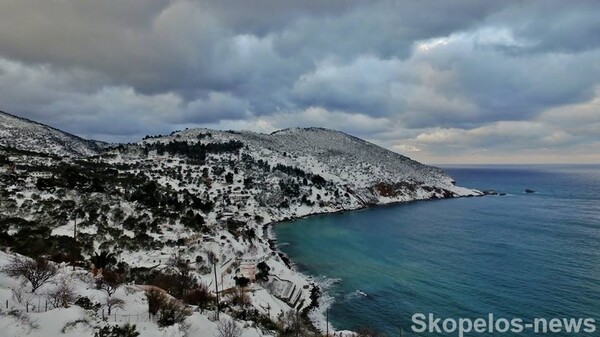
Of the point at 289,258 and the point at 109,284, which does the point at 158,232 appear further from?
the point at 109,284

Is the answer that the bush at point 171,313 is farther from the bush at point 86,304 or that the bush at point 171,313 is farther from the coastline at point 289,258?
A: the coastline at point 289,258

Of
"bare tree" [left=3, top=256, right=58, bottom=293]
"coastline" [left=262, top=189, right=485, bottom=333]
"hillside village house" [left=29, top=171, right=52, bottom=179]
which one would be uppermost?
"hillside village house" [left=29, top=171, right=52, bottom=179]

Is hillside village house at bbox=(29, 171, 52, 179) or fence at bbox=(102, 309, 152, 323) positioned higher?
hillside village house at bbox=(29, 171, 52, 179)

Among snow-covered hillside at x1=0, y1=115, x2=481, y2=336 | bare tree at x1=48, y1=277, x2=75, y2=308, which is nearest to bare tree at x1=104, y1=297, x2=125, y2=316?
bare tree at x1=48, y1=277, x2=75, y2=308

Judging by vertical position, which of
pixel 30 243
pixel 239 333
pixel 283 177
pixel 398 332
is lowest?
pixel 398 332

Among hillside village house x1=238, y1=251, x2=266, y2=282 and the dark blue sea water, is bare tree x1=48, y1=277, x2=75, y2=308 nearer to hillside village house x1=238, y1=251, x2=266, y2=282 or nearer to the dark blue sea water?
hillside village house x1=238, y1=251, x2=266, y2=282

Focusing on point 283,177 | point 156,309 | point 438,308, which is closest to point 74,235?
point 156,309

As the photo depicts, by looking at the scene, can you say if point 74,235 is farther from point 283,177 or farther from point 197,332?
point 283,177
